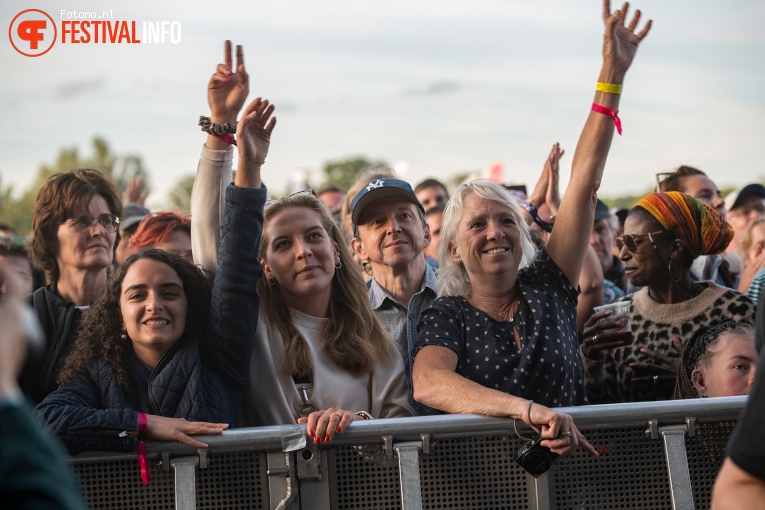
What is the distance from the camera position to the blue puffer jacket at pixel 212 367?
3.41 metres

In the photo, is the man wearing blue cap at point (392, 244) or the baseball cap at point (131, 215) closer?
the man wearing blue cap at point (392, 244)

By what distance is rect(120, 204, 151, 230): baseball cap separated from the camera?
251 inches

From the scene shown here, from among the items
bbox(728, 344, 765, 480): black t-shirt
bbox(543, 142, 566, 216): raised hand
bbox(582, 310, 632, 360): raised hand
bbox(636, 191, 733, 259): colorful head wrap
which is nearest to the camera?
bbox(728, 344, 765, 480): black t-shirt

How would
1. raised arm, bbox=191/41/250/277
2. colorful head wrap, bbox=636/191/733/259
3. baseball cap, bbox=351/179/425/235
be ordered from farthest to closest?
baseball cap, bbox=351/179/425/235 → colorful head wrap, bbox=636/191/733/259 → raised arm, bbox=191/41/250/277

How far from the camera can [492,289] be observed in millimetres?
3834

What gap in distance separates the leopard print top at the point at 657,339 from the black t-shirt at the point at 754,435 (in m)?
2.41

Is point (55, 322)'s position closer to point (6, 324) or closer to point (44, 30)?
point (6, 324)

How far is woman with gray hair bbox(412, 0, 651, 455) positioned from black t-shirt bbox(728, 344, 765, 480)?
4.69 ft

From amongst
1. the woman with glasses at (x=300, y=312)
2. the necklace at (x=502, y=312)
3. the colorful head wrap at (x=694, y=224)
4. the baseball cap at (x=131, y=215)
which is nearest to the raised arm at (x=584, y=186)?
the necklace at (x=502, y=312)

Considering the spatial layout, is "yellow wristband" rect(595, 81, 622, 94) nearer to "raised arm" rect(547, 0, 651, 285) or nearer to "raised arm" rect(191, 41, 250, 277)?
"raised arm" rect(547, 0, 651, 285)

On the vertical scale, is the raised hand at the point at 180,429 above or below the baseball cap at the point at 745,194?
below

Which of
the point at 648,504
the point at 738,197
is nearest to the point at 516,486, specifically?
the point at 648,504

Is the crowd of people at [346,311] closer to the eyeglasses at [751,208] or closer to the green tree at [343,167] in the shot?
the eyeglasses at [751,208]

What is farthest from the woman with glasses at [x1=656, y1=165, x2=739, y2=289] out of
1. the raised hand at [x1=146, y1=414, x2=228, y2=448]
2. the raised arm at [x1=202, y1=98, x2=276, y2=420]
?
the raised hand at [x1=146, y1=414, x2=228, y2=448]
